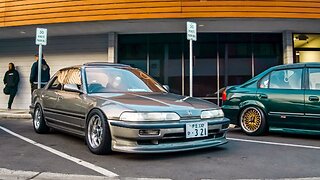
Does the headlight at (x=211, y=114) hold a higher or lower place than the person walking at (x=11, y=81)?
lower

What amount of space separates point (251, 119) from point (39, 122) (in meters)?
4.33

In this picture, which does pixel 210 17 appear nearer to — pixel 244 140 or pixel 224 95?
pixel 224 95

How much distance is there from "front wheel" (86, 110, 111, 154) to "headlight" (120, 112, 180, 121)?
354mm

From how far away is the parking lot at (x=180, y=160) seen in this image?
13.2 ft

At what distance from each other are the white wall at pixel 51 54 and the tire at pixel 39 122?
5.95m

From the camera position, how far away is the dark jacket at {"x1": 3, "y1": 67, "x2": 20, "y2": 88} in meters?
13.3

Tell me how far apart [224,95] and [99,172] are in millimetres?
4233

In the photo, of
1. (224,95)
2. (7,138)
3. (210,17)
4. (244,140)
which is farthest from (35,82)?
(244,140)

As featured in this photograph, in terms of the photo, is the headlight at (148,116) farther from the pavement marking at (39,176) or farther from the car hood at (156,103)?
the pavement marking at (39,176)

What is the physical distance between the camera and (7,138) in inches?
256

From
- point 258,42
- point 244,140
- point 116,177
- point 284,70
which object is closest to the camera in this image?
point 116,177

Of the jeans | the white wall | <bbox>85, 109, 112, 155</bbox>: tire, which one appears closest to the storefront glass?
the white wall

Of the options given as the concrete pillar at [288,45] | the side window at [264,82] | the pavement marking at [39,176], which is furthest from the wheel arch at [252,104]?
the concrete pillar at [288,45]

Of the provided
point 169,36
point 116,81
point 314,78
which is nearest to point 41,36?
point 169,36
